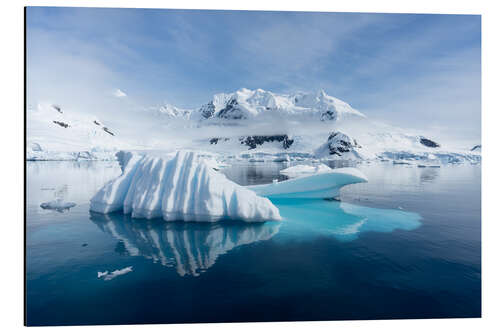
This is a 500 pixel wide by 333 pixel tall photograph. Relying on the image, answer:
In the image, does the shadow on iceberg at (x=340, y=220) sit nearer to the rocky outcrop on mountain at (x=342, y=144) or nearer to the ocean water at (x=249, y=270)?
the ocean water at (x=249, y=270)

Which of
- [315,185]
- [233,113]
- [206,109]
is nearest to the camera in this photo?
[315,185]

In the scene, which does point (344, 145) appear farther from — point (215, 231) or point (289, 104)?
point (215, 231)

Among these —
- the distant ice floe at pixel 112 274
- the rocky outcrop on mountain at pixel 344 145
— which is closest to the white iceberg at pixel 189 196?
the distant ice floe at pixel 112 274

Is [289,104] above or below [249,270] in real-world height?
above

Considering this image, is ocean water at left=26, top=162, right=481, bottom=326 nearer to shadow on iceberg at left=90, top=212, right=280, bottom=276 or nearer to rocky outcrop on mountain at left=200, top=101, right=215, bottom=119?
shadow on iceberg at left=90, top=212, right=280, bottom=276

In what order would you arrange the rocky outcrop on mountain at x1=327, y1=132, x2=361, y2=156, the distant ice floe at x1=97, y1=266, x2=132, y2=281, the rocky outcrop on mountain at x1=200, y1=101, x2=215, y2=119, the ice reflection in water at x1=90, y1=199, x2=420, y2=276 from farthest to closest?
1. the rocky outcrop on mountain at x1=327, y1=132, x2=361, y2=156
2. the rocky outcrop on mountain at x1=200, y1=101, x2=215, y2=119
3. the ice reflection in water at x1=90, y1=199, x2=420, y2=276
4. the distant ice floe at x1=97, y1=266, x2=132, y2=281

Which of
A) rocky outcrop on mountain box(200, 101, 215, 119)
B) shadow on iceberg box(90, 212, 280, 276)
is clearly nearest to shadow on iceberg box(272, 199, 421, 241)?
shadow on iceberg box(90, 212, 280, 276)

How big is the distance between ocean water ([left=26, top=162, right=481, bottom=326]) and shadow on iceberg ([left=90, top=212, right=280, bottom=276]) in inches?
1.0

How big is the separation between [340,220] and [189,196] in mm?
4725

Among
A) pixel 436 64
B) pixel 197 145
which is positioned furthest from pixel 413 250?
pixel 197 145

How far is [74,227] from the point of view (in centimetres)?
716

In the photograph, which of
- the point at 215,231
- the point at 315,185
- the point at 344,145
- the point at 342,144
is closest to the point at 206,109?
the point at 342,144

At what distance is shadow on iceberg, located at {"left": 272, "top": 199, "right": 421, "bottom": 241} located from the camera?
6844mm

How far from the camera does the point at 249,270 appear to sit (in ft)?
15.3
